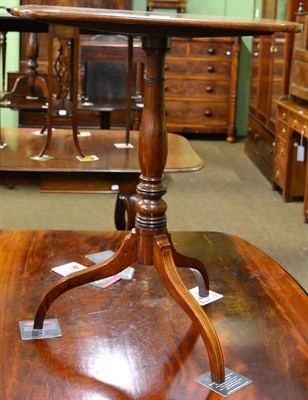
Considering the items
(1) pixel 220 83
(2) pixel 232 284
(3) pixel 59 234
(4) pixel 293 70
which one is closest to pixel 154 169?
(2) pixel 232 284

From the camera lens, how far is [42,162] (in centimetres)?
294

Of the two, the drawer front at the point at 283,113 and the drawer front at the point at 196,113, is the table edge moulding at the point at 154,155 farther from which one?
the drawer front at the point at 196,113

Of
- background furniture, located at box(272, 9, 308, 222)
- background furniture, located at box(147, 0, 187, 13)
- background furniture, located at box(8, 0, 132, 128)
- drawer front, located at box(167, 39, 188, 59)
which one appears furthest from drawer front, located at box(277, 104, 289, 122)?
background furniture, located at box(147, 0, 187, 13)

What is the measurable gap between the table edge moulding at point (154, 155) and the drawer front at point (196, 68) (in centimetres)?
517

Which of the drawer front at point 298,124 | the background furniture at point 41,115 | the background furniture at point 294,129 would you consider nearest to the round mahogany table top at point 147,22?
the drawer front at point 298,124

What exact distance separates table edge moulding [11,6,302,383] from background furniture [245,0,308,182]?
11.9 ft

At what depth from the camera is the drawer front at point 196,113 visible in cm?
675

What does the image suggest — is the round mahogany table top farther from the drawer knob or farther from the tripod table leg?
the drawer knob

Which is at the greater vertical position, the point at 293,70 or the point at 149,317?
the point at 293,70

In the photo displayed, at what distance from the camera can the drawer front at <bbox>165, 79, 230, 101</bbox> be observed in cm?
672

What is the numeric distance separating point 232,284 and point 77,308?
0.43 metres

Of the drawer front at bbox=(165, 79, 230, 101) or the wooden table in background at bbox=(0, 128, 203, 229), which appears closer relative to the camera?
the wooden table in background at bbox=(0, 128, 203, 229)

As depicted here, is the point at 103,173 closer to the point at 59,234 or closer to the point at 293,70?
the point at 59,234

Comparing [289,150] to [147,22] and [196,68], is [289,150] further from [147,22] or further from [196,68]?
[147,22]
